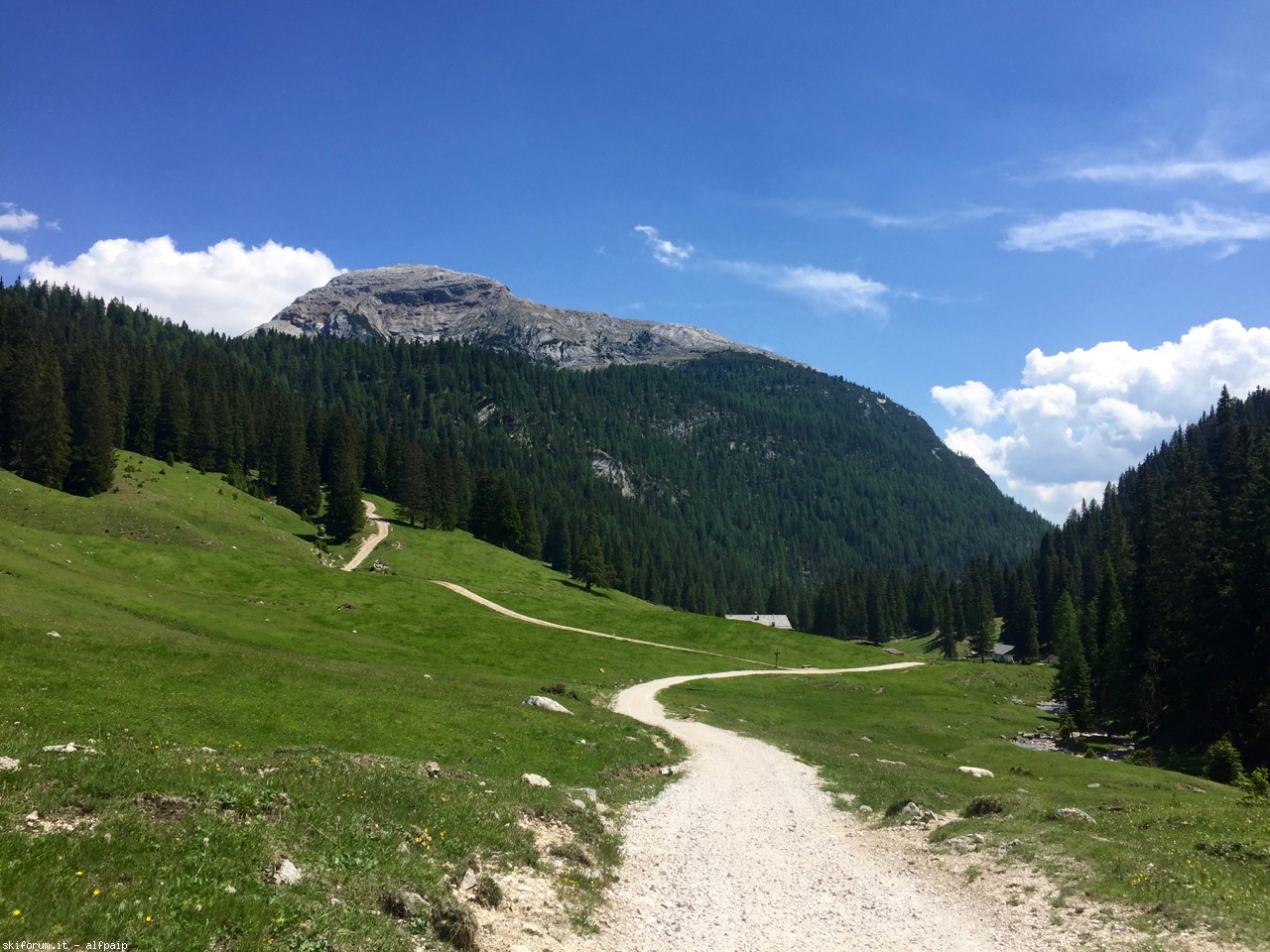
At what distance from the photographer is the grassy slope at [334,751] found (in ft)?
32.7

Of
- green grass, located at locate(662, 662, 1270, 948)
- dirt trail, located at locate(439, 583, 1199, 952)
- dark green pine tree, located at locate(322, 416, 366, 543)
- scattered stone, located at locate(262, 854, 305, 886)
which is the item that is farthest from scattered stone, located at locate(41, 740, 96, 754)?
dark green pine tree, located at locate(322, 416, 366, 543)

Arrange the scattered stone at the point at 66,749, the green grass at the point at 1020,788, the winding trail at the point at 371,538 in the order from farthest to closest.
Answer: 1. the winding trail at the point at 371,538
2. the green grass at the point at 1020,788
3. the scattered stone at the point at 66,749

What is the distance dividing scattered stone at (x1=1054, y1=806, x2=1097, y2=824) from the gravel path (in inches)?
200

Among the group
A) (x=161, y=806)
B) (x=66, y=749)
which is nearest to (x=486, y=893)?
(x=161, y=806)

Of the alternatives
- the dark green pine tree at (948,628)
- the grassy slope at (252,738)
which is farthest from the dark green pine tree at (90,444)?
the dark green pine tree at (948,628)

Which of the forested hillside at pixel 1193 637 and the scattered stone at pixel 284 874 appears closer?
the scattered stone at pixel 284 874

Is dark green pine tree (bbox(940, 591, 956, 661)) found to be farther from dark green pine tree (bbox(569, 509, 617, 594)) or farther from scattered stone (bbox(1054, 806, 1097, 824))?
scattered stone (bbox(1054, 806, 1097, 824))

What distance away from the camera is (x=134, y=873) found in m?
9.40

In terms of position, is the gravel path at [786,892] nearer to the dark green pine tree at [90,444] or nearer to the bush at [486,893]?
the bush at [486,893]

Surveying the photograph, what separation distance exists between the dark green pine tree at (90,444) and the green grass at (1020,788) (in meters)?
84.5

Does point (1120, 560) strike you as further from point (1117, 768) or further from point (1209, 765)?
point (1117, 768)

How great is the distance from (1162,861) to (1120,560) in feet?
433

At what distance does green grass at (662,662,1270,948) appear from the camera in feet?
52.6

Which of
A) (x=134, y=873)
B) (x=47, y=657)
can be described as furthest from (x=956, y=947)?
(x=47, y=657)
